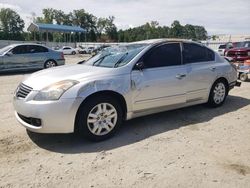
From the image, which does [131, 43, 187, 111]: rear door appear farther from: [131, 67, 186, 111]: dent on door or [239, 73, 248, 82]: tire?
[239, 73, 248, 82]: tire

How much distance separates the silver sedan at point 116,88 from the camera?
425cm

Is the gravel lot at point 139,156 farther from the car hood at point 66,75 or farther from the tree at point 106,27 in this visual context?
the tree at point 106,27

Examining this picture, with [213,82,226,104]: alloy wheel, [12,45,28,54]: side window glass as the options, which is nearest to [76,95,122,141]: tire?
[213,82,226,104]: alloy wheel

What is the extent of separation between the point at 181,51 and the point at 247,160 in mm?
2608

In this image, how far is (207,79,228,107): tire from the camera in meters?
6.44

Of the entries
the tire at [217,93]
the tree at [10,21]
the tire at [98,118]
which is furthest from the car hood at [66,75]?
the tree at [10,21]

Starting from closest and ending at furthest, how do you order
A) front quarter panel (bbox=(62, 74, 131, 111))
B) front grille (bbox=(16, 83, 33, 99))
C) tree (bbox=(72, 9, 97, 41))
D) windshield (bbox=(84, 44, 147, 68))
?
front quarter panel (bbox=(62, 74, 131, 111)) → front grille (bbox=(16, 83, 33, 99)) → windshield (bbox=(84, 44, 147, 68)) → tree (bbox=(72, 9, 97, 41))

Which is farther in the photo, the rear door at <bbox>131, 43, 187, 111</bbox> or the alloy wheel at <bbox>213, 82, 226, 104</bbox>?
the alloy wheel at <bbox>213, 82, 226, 104</bbox>

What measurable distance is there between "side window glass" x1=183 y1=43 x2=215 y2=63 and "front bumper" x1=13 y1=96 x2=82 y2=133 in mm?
2675

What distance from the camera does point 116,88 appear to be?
4.65 metres

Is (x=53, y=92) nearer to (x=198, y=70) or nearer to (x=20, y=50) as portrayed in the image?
(x=198, y=70)

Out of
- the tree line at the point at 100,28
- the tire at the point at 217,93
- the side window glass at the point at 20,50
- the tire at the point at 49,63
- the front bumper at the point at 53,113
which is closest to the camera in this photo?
the front bumper at the point at 53,113

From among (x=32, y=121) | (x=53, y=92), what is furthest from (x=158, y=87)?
(x=32, y=121)

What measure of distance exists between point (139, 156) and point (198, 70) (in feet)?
8.78
